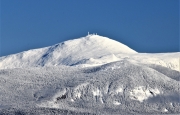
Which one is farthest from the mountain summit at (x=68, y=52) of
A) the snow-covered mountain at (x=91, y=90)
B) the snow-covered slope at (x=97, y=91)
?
the snow-covered slope at (x=97, y=91)

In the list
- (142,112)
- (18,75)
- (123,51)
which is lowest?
(142,112)

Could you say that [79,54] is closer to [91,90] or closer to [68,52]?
[68,52]

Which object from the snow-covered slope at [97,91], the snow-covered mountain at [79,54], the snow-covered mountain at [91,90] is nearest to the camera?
the snow-covered mountain at [91,90]

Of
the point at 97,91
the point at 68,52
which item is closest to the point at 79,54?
the point at 68,52

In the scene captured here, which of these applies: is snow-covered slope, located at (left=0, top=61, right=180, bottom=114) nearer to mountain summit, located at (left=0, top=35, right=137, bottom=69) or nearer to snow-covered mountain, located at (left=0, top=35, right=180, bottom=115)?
snow-covered mountain, located at (left=0, top=35, right=180, bottom=115)

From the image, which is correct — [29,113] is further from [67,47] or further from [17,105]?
[67,47]

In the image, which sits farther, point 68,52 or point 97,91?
point 68,52

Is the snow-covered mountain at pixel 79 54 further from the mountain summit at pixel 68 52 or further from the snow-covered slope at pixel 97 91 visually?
the snow-covered slope at pixel 97 91

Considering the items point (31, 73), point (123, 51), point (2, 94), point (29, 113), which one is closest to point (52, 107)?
point (29, 113)
